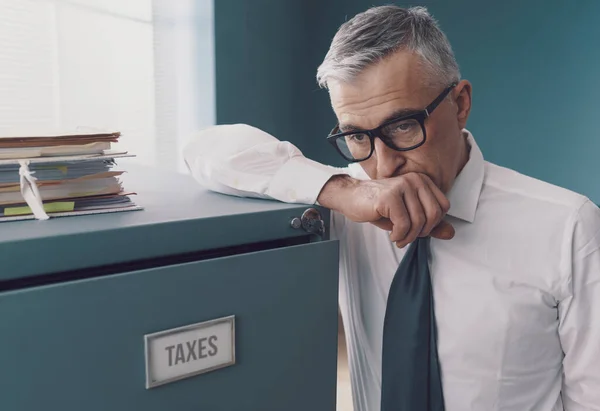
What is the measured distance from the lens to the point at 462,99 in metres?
0.88

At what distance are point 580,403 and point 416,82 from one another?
0.52m

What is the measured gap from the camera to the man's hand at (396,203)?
64 cm

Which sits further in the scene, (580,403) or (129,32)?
(129,32)

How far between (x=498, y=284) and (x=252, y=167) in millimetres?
379

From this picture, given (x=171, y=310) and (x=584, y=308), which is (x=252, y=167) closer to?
(x=171, y=310)

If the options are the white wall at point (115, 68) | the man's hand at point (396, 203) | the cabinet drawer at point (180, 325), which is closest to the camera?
the cabinet drawer at point (180, 325)

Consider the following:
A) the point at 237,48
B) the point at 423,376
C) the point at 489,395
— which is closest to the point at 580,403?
the point at 489,395

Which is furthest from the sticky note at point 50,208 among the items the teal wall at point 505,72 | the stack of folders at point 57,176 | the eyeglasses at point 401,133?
the teal wall at point 505,72

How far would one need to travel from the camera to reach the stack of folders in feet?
1.76

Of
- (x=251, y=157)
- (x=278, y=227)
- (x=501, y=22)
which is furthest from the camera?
(x=501, y=22)

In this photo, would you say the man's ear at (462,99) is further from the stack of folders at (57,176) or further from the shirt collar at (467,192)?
the stack of folders at (57,176)

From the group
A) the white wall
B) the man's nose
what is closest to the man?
the man's nose

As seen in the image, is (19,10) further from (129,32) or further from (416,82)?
(416,82)

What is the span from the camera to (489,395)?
2.65ft
